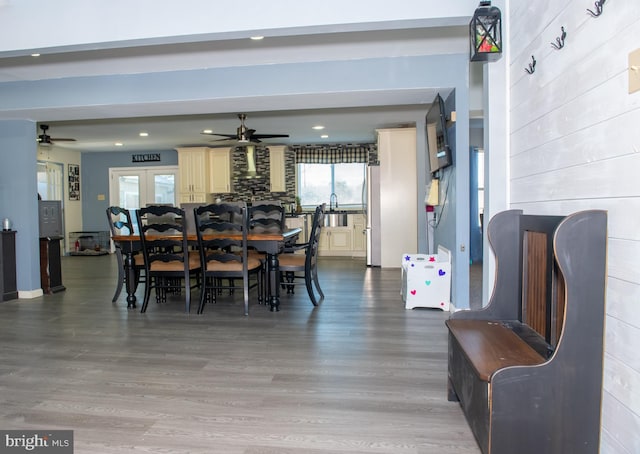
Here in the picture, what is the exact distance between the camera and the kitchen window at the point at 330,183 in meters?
9.38

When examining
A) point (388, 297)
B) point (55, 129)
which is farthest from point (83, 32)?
point (55, 129)

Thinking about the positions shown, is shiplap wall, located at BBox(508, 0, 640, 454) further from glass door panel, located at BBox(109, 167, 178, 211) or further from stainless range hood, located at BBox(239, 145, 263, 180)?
glass door panel, located at BBox(109, 167, 178, 211)

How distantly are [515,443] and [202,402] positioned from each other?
1.48 meters

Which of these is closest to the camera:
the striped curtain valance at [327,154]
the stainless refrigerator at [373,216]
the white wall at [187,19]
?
the white wall at [187,19]

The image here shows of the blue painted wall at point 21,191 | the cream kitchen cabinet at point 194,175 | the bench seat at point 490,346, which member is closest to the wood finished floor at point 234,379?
the bench seat at point 490,346

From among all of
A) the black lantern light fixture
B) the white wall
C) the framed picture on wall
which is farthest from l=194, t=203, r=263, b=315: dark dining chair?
the framed picture on wall

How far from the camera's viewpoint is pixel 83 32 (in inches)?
117

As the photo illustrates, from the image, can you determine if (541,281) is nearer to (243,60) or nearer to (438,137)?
(438,137)

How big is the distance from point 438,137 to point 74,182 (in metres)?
8.67

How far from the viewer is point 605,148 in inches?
58.2

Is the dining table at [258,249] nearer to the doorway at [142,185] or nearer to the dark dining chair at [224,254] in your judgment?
the dark dining chair at [224,254]

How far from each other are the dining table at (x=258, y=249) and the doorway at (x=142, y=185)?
17.6 feet

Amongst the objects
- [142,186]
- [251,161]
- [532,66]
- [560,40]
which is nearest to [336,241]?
[251,161]

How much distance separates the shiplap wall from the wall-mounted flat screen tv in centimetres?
178
